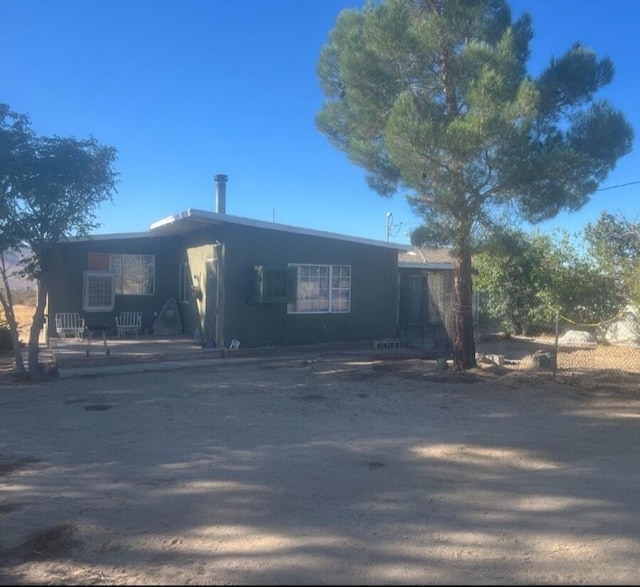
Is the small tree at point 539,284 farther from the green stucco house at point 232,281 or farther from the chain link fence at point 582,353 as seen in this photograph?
the green stucco house at point 232,281

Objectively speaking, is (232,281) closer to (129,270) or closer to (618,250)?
(129,270)

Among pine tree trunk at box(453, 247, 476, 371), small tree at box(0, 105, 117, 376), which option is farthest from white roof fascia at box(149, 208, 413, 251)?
pine tree trunk at box(453, 247, 476, 371)

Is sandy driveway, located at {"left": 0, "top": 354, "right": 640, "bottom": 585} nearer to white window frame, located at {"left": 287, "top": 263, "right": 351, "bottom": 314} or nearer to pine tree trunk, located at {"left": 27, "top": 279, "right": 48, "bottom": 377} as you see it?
pine tree trunk, located at {"left": 27, "top": 279, "right": 48, "bottom": 377}

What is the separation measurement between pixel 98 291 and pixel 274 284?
5.64m

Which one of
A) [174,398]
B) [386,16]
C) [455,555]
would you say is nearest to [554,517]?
[455,555]

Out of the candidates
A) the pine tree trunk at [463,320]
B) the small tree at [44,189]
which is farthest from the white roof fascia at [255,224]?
the pine tree trunk at [463,320]

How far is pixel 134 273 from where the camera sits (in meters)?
18.7

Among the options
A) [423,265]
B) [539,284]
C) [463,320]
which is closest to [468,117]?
[463,320]

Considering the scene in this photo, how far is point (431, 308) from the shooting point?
19.5 m

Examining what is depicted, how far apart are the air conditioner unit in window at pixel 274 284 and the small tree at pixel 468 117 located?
4.13 metres

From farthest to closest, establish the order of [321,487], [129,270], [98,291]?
[129,270] → [98,291] → [321,487]

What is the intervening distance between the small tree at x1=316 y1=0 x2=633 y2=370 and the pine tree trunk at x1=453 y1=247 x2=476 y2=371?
2 centimetres

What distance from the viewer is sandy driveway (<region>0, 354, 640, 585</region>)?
428 centimetres

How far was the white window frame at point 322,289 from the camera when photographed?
55.2ft
